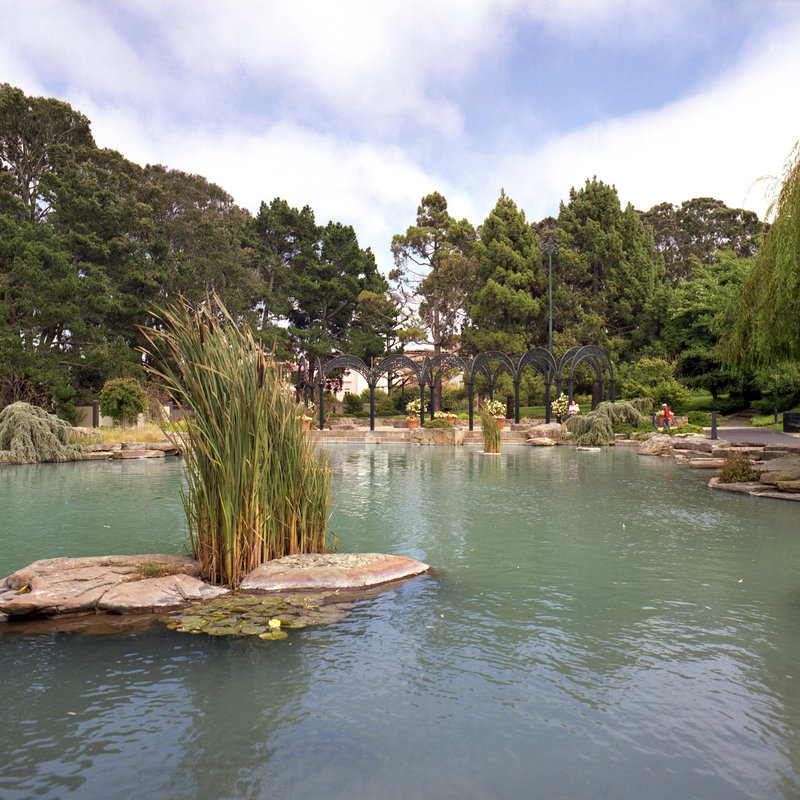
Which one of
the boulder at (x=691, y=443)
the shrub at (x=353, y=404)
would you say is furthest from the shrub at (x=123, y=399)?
the boulder at (x=691, y=443)

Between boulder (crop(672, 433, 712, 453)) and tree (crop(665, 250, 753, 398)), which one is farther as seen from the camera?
tree (crop(665, 250, 753, 398))

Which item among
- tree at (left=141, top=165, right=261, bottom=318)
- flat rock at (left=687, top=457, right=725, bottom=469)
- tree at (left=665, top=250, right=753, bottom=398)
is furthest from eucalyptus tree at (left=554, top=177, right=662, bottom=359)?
flat rock at (left=687, top=457, right=725, bottom=469)

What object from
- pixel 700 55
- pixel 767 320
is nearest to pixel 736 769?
pixel 767 320

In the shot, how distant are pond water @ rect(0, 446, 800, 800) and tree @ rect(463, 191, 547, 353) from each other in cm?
2802

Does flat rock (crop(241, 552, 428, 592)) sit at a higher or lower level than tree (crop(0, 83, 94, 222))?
lower

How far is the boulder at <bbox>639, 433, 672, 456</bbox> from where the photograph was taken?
1739 centimetres

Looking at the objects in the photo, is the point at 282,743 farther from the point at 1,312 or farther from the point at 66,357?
the point at 66,357

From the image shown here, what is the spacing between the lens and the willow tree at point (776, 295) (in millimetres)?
8289

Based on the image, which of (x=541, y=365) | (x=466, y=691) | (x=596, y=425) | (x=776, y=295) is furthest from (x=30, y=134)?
(x=466, y=691)

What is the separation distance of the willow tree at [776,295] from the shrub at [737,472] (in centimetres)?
174

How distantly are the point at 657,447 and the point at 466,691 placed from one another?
1616 centimetres

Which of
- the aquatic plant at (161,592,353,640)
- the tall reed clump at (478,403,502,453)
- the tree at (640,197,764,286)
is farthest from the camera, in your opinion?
the tree at (640,197,764,286)

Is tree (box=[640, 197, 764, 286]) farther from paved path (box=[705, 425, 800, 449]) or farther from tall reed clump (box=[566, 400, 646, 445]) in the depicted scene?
paved path (box=[705, 425, 800, 449])

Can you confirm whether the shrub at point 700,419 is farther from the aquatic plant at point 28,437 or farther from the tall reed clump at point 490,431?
the aquatic plant at point 28,437
